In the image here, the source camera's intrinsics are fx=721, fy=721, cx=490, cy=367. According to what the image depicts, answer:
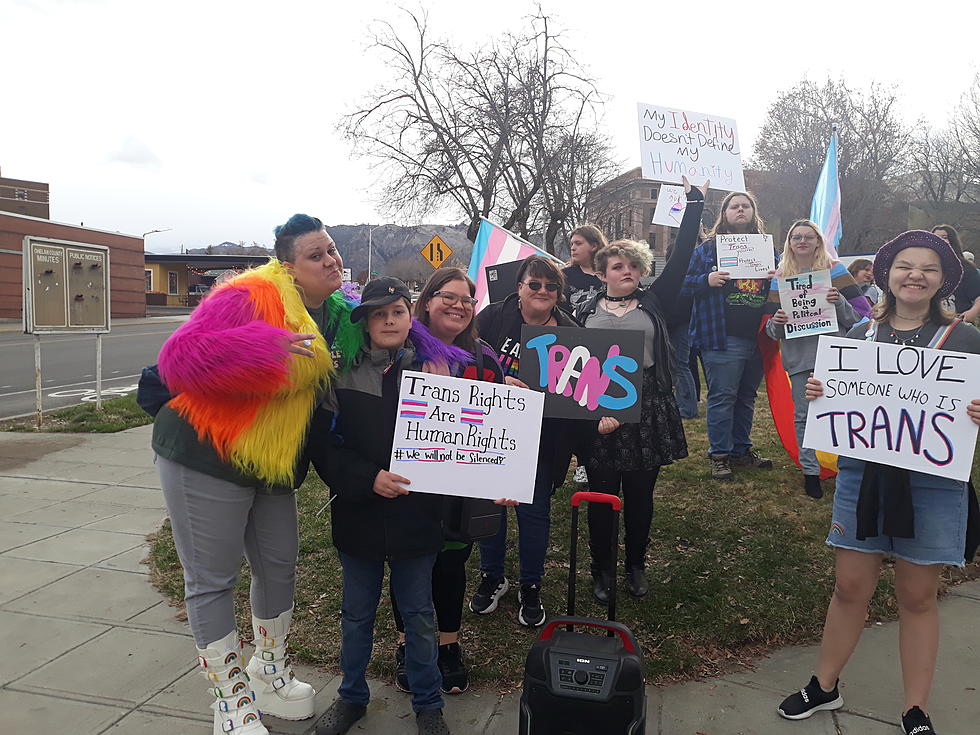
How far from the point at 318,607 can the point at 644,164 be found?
427 cm

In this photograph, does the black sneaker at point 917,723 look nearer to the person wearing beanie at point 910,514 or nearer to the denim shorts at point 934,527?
the person wearing beanie at point 910,514

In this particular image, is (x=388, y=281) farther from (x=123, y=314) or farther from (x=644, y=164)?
(x=123, y=314)

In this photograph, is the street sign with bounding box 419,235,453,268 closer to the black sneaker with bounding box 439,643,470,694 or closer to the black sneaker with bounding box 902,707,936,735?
the black sneaker with bounding box 439,643,470,694

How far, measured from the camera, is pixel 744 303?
17.8 ft

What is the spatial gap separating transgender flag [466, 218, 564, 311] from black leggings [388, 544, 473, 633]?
12.3ft

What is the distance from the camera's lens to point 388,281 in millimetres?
2779

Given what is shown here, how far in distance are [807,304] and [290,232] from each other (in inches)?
146

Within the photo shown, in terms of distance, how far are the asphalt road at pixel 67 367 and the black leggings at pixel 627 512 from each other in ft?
30.6

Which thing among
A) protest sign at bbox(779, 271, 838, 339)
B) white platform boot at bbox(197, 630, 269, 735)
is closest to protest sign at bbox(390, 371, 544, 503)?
white platform boot at bbox(197, 630, 269, 735)

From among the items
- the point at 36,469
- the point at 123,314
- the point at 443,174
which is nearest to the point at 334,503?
the point at 36,469

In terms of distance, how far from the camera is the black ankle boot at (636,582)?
385 centimetres

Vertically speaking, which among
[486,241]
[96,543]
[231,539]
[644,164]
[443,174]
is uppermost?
[443,174]

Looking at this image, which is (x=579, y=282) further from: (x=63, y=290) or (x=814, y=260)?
(x=63, y=290)

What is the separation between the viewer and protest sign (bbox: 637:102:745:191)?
6074 millimetres
